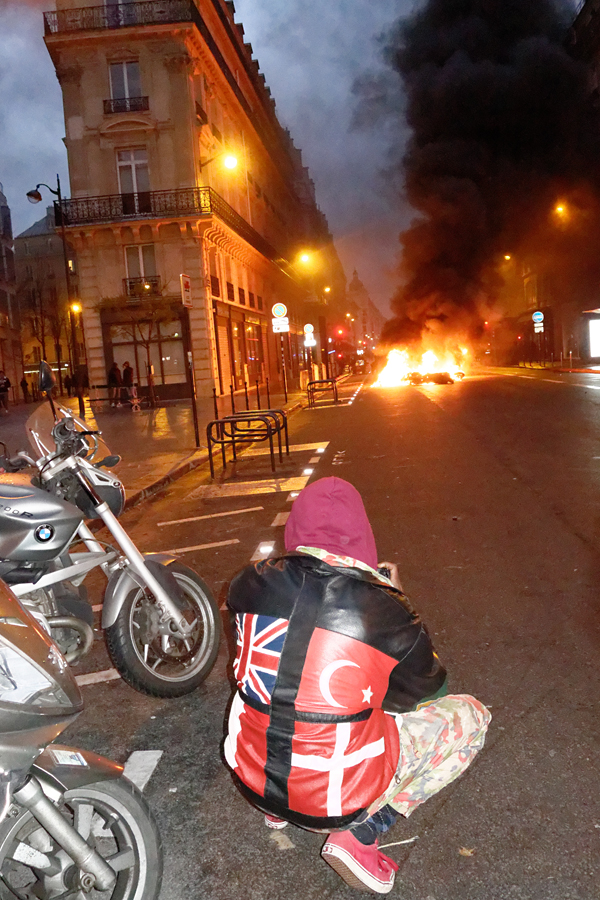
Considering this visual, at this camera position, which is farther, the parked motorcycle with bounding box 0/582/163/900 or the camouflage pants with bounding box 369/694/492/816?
the camouflage pants with bounding box 369/694/492/816

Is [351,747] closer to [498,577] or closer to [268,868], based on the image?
Result: [268,868]

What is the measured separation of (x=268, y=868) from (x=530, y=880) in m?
0.82

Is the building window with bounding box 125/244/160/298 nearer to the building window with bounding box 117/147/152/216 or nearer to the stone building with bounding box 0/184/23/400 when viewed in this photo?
the building window with bounding box 117/147/152/216

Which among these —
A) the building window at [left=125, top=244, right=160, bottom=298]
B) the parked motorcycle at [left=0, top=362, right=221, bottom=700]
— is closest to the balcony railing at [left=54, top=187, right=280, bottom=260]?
the building window at [left=125, top=244, right=160, bottom=298]

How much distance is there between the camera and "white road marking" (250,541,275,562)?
247 inches

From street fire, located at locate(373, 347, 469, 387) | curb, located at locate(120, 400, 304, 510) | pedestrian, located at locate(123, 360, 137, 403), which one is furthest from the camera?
street fire, located at locate(373, 347, 469, 387)

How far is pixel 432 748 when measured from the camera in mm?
2510

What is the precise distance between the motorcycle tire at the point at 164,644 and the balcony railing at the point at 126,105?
3041 cm

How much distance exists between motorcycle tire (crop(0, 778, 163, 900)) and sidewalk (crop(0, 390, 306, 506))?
291 centimetres

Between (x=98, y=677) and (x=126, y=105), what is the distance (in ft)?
101

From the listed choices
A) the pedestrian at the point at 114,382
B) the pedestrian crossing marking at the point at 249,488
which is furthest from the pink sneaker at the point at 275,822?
the pedestrian at the point at 114,382

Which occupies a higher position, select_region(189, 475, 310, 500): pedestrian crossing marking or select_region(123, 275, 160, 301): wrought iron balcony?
select_region(123, 275, 160, 301): wrought iron balcony

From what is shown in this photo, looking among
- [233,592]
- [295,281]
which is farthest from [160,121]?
[233,592]

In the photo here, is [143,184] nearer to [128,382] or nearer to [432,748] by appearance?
[128,382]
